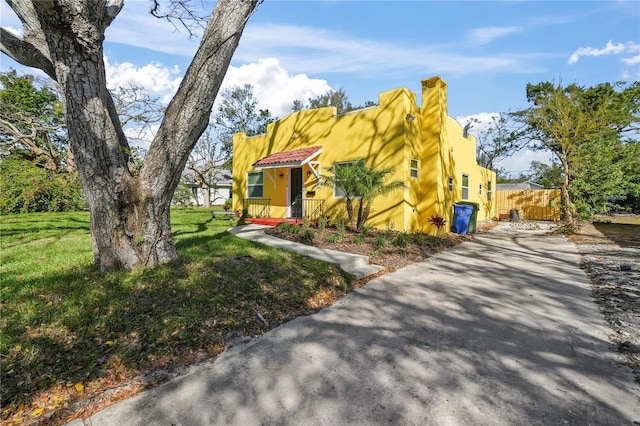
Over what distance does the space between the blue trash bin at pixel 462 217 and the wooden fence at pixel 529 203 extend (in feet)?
34.0

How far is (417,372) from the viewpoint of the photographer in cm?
254

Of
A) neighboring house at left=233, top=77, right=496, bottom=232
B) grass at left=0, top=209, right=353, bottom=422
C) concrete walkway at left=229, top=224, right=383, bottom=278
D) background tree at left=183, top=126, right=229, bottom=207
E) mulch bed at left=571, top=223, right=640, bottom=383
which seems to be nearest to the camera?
grass at left=0, top=209, right=353, bottom=422

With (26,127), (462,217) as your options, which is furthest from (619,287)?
(26,127)

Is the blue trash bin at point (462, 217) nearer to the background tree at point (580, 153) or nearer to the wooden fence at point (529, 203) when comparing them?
the background tree at point (580, 153)

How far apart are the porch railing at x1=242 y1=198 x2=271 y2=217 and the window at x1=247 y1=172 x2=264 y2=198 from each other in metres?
0.25

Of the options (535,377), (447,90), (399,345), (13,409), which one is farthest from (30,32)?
(447,90)

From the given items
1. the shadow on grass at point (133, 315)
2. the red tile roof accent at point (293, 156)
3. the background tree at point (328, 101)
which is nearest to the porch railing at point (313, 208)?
the red tile roof accent at point (293, 156)

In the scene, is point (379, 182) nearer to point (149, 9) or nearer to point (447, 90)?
point (447, 90)

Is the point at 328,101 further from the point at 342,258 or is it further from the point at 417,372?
the point at 417,372

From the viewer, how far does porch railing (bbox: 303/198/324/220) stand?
11281 millimetres

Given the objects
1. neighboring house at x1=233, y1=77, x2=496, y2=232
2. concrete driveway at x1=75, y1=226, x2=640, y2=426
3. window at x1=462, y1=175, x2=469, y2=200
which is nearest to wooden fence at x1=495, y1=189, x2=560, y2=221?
window at x1=462, y1=175, x2=469, y2=200

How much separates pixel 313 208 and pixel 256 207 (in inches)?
148

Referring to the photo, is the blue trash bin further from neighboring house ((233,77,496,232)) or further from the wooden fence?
Result: the wooden fence

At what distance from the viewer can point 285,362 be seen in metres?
2.70
